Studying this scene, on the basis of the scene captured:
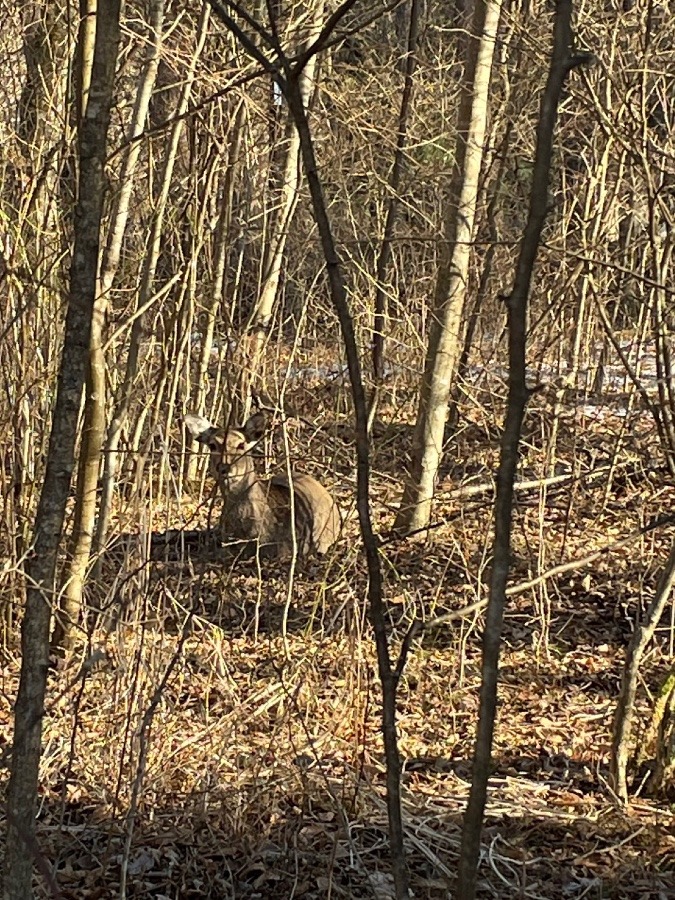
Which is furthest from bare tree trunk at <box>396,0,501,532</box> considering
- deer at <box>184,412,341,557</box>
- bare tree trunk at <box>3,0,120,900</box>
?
bare tree trunk at <box>3,0,120,900</box>

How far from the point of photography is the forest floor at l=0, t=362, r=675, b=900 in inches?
165

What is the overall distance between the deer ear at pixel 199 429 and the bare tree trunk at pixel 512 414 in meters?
6.12

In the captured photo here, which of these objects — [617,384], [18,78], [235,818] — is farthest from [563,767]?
[617,384]

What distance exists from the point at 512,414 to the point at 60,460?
1.03 m

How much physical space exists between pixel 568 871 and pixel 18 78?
5472 mm

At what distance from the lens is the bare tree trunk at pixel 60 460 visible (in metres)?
2.32

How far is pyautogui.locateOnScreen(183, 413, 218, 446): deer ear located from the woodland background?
38 centimetres

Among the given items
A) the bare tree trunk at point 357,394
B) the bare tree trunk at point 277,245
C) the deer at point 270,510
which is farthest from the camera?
the bare tree trunk at point 277,245

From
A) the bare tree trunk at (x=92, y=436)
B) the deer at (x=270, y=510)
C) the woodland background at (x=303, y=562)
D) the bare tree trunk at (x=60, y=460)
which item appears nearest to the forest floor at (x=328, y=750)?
the woodland background at (x=303, y=562)

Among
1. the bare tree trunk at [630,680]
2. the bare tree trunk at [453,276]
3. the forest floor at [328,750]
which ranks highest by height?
the bare tree trunk at [453,276]

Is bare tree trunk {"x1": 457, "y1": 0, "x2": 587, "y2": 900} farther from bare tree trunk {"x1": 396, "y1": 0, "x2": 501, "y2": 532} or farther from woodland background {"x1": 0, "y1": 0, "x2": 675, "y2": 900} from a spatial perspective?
bare tree trunk {"x1": 396, "y1": 0, "x2": 501, "y2": 532}

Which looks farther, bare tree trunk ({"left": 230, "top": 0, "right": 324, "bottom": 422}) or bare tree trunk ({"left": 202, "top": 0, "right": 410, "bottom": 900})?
bare tree trunk ({"left": 230, "top": 0, "right": 324, "bottom": 422})

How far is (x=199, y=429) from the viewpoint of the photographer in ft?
26.3

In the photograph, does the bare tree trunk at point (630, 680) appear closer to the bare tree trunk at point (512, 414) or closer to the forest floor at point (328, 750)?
the forest floor at point (328, 750)
